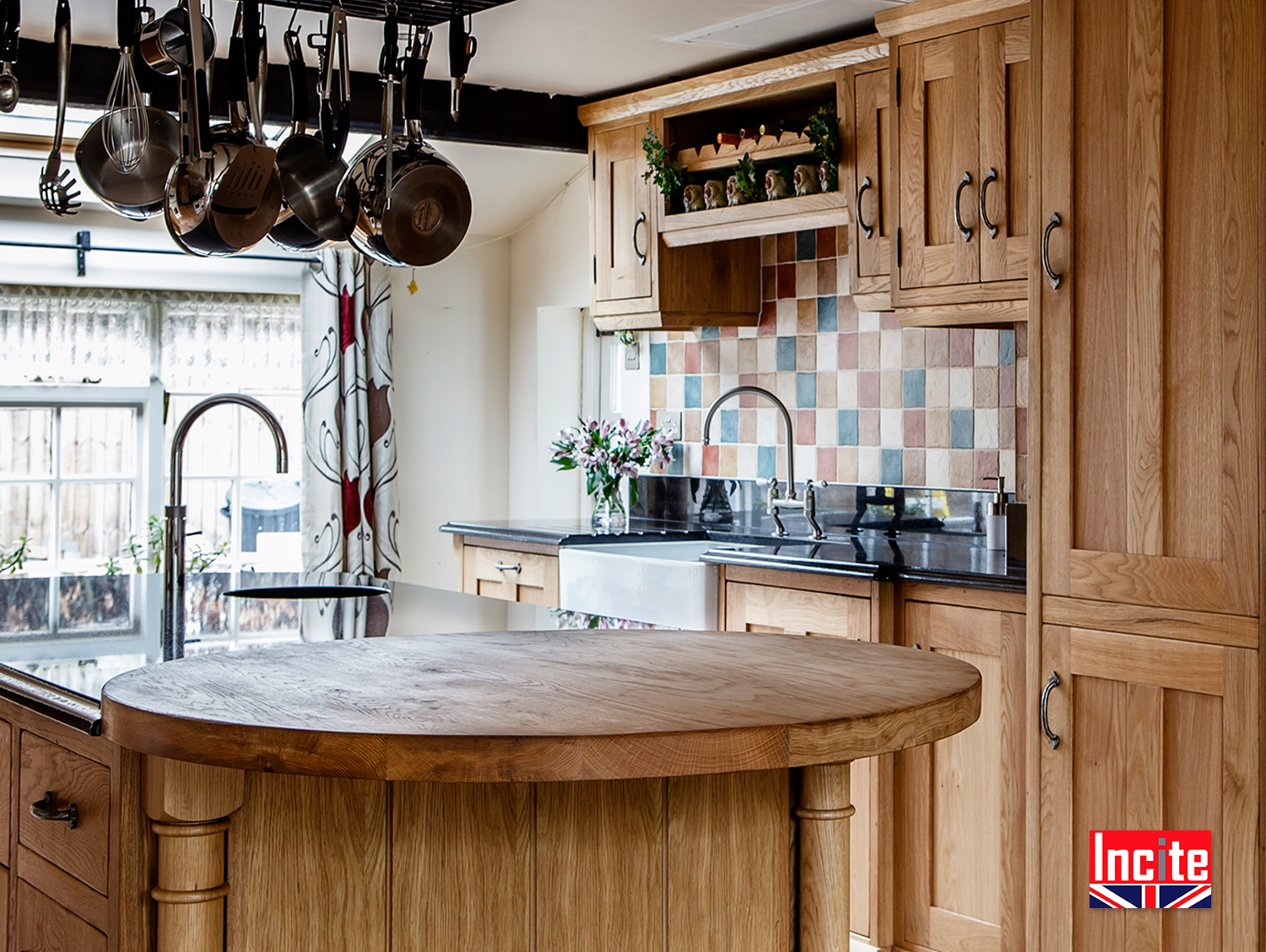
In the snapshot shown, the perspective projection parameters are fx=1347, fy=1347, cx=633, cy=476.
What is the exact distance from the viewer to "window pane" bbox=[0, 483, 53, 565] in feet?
16.5

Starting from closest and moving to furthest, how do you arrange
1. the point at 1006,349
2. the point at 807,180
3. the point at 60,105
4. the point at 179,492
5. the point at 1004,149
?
the point at 60,105, the point at 179,492, the point at 1004,149, the point at 1006,349, the point at 807,180

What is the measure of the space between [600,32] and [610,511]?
1636 mm

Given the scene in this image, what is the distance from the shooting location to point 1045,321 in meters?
2.65

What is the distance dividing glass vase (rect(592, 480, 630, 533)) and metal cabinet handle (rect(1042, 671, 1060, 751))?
79.8 inches

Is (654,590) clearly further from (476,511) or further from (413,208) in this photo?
(476,511)

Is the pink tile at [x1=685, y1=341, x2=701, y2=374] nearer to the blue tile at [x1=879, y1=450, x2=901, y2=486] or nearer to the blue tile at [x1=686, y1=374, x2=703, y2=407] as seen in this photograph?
the blue tile at [x1=686, y1=374, x2=703, y2=407]

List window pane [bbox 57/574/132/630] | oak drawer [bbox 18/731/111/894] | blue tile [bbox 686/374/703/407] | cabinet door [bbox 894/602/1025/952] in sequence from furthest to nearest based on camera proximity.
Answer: blue tile [bbox 686/374/703/407]
cabinet door [bbox 894/602/1025/952]
window pane [bbox 57/574/132/630]
oak drawer [bbox 18/731/111/894]

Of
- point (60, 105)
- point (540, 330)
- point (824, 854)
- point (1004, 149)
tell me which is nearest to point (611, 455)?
point (540, 330)

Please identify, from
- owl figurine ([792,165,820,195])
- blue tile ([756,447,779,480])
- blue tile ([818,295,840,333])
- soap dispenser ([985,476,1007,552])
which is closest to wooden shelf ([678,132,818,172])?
owl figurine ([792,165,820,195])

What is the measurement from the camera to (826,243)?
4.12 metres

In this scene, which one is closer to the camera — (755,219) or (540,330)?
(755,219)

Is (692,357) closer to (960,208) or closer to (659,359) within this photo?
(659,359)

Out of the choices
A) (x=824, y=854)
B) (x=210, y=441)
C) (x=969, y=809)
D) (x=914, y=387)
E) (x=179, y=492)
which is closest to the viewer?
(x=824, y=854)

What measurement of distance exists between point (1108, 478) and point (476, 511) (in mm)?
3474
